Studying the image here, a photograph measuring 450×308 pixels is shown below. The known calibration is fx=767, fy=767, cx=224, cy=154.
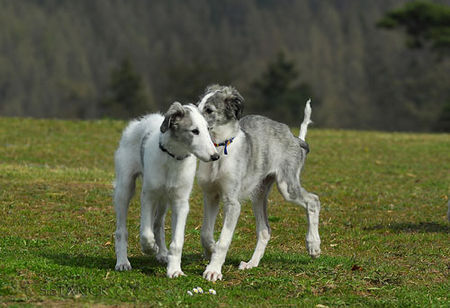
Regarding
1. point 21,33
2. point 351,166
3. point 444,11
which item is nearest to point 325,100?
point 444,11

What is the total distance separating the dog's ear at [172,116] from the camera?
314 inches

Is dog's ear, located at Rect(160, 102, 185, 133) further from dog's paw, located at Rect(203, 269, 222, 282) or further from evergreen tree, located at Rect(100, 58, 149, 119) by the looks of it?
evergreen tree, located at Rect(100, 58, 149, 119)

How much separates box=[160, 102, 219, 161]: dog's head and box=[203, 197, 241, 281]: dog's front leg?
1047mm

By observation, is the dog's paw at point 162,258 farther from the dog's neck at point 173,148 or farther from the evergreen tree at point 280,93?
the evergreen tree at point 280,93

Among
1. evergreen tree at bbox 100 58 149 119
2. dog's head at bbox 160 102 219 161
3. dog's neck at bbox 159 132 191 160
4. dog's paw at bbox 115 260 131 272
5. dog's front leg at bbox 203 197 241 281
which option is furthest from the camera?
evergreen tree at bbox 100 58 149 119

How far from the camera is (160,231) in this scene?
915 centimetres

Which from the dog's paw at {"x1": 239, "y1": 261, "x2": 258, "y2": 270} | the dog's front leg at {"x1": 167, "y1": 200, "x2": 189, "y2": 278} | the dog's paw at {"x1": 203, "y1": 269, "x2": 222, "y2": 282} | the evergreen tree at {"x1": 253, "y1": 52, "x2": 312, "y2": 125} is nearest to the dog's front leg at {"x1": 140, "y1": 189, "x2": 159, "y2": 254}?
the dog's front leg at {"x1": 167, "y1": 200, "x2": 189, "y2": 278}

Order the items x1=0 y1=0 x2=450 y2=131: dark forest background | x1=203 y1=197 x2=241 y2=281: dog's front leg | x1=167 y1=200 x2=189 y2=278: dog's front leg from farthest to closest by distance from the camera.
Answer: x1=0 y1=0 x2=450 y2=131: dark forest background → x1=203 y1=197 x2=241 y2=281: dog's front leg → x1=167 y1=200 x2=189 y2=278: dog's front leg

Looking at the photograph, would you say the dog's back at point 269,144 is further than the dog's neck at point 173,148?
Yes

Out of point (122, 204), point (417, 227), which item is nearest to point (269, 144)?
point (122, 204)

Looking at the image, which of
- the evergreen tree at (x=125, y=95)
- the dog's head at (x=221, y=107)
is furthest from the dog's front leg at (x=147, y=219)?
the evergreen tree at (x=125, y=95)

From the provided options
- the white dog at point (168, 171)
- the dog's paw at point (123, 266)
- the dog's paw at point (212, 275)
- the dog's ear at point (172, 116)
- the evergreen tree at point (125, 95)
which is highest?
the dog's ear at point (172, 116)

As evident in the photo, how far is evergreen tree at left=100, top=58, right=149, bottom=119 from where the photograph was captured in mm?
71562

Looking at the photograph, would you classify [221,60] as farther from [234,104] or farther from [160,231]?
[234,104]
